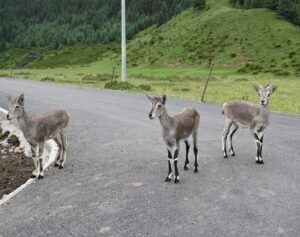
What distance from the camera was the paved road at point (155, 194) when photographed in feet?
24.7

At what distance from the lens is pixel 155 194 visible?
9.09 meters

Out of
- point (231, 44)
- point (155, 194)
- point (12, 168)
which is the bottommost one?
point (12, 168)

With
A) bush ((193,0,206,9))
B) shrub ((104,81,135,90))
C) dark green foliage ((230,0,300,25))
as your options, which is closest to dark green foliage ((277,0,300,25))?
dark green foliage ((230,0,300,25))

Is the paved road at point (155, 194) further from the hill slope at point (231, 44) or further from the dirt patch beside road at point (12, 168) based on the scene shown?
the hill slope at point (231, 44)

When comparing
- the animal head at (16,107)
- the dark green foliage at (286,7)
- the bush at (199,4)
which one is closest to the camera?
the animal head at (16,107)

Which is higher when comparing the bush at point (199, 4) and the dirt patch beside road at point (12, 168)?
the bush at point (199, 4)

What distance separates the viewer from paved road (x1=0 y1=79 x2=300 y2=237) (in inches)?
297

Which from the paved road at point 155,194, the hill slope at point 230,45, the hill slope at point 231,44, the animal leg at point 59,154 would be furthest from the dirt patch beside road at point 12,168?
the hill slope at point 231,44

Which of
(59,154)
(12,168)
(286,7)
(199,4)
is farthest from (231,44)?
(59,154)

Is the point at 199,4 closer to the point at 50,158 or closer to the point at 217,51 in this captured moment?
the point at 217,51

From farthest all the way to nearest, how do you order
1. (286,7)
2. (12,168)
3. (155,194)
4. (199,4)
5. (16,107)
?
(199,4)
(286,7)
(12,168)
(16,107)
(155,194)

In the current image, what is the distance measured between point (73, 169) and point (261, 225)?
18.5 ft

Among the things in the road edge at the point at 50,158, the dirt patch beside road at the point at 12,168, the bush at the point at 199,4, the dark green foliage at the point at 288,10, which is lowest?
the dirt patch beside road at the point at 12,168

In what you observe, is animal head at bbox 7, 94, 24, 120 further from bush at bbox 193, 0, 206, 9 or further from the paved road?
bush at bbox 193, 0, 206, 9
